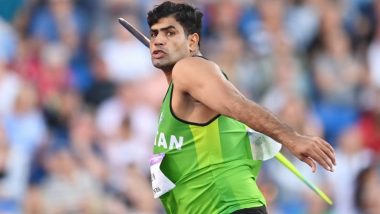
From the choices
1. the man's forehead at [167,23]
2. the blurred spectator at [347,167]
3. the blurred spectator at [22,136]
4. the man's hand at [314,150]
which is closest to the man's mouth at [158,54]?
the man's forehead at [167,23]

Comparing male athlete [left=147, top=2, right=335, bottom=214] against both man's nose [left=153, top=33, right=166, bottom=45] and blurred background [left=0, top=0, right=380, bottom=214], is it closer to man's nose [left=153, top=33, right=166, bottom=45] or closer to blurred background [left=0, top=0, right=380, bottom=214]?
man's nose [left=153, top=33, right=166, bottom=45]

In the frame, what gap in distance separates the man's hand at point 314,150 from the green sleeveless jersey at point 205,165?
70cm

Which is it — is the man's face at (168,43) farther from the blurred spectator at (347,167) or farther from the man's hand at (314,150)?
the blurred spectator at (347,167)

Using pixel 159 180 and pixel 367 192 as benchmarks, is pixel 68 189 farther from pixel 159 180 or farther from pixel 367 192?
pixel 159 180

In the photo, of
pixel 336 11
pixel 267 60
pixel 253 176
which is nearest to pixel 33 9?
pixel 267 60

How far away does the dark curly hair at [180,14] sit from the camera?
5441 millimetres

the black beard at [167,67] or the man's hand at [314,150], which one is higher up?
the black beard at [167,67]

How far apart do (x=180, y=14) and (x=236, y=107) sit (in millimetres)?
932

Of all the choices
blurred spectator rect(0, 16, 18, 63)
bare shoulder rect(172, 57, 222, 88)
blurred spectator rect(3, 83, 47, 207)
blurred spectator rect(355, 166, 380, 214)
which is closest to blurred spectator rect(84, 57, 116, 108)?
blurred spectator rect(3, 83, 47, 207)

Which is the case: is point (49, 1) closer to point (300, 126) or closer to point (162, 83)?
point (162, 83)

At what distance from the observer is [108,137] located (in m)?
9.55

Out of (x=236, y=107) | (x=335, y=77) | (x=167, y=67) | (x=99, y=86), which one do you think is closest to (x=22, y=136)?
(x=99, y=86)

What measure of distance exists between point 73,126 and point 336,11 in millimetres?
3211

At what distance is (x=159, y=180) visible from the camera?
5.24 metres
